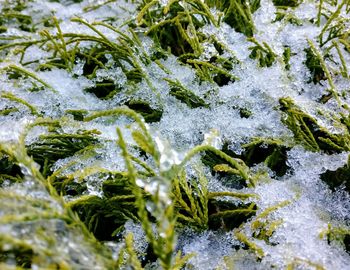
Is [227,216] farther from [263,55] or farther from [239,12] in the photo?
[239,12]

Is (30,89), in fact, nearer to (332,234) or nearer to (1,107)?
(1,107)

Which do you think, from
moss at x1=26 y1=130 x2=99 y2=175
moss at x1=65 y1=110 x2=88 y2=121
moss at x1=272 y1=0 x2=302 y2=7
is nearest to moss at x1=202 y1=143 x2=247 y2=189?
moss at x1=26 y1=130 x2=99 y2=175

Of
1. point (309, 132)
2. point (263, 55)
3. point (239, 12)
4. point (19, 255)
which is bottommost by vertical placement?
point (19, 255)

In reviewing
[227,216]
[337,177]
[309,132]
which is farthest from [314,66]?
[227,216]

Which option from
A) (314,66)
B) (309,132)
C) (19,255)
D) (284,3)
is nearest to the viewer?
(19,255)

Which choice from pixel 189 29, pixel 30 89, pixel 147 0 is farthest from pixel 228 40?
pixel 30 89

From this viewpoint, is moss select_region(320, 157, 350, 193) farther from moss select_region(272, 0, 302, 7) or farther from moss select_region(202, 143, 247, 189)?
moss select_region(272, 0, 302, 7)

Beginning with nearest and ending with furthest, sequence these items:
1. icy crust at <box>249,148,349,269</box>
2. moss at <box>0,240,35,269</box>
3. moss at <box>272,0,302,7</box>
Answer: moss at <box>0,240,35,269</box> → icy crust at <box>249,148,349,269</box> → moss at <box>272,0,302,7</box>

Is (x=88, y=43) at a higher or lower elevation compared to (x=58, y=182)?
higher
